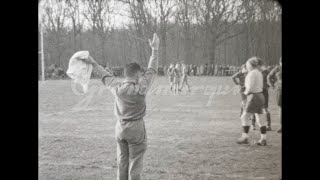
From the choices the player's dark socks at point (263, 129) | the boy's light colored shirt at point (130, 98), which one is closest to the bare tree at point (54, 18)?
the boy's light colored shirt at point (130, 98)

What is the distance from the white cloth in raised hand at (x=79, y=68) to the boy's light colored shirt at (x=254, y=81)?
130cm

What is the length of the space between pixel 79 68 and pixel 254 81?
144 cm

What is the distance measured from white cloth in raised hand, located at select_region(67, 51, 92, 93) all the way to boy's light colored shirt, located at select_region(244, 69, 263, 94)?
130 cm

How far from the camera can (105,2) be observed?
157 inches

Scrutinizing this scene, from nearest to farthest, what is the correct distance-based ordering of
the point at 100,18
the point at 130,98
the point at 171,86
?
the point at 130,98 → the point at 171,86 → the point at 100,18

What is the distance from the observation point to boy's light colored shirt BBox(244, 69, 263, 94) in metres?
3.71

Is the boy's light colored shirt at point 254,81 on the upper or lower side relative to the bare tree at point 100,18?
lower

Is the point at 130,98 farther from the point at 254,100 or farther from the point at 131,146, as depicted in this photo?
the point at 254,100

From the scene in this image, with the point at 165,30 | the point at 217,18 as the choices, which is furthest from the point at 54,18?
the point at 217,18

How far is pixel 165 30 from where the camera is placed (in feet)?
12.6

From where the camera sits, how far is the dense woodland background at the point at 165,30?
3.74 meters

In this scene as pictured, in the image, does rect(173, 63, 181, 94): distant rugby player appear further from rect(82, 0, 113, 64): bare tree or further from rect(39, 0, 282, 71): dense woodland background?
rect(82, 0, 113, 64): bare tree

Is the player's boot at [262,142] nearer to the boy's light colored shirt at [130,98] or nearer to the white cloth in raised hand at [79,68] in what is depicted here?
the boy's light colored shirt at [130,98]

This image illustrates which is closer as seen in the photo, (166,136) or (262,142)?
(262,142)
